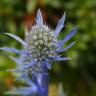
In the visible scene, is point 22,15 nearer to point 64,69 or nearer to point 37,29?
point 64,69

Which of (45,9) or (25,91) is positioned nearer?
(25,91)

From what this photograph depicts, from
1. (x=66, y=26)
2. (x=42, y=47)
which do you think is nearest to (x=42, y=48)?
(x=42, y=47)

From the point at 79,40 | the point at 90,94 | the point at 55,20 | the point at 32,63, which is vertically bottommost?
the point at 90,94

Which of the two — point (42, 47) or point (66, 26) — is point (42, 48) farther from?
point (66, 26)

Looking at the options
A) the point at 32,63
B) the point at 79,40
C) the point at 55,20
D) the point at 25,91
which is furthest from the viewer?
the point at 55,20

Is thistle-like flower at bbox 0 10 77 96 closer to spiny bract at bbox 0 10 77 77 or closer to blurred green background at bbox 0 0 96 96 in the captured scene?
spiny bract at bbox 0 10 77 77

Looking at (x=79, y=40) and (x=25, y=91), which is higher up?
(x=79, y=40)

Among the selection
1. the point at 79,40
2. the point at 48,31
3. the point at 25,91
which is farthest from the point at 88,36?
the point at 48,31

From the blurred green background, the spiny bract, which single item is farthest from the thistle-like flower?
the blurred green background

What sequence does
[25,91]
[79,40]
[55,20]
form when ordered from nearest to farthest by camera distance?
1. [25,91]
2. [79,40]
3. [55,20]
